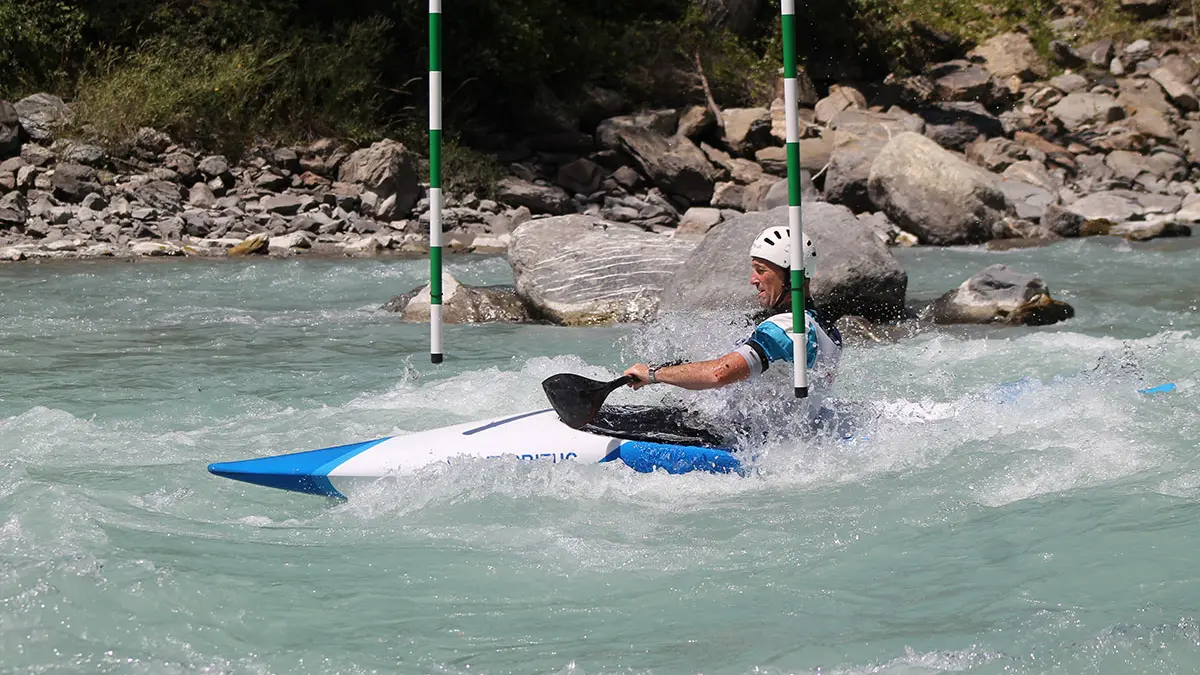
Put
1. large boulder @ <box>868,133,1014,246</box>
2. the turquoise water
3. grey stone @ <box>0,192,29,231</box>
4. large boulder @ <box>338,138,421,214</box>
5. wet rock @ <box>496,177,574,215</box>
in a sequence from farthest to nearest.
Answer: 1. wet rock @ <box>496,177,574,215</box>
2. large boulder @ <box>338,138,421,214</box>
3. large boulder @ <box>868,133,1014,246</box>
4. grey stone @ <box>0,192,29,231</box>
5. the turquoise water

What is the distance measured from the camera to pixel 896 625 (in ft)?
11.8

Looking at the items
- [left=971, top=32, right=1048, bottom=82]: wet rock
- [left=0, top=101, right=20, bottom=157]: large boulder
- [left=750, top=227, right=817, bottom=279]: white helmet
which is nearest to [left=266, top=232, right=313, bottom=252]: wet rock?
[left=0, top=101, right=20, bottom=157]: large boulder

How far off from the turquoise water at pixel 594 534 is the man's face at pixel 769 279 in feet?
1.16

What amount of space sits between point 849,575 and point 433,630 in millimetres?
1217

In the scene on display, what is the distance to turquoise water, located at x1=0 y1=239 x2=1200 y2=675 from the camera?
348 cm

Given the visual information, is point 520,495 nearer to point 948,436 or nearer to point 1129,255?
point 948,436

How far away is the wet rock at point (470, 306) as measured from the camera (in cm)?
909

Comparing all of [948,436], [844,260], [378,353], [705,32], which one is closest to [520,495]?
[948,436]

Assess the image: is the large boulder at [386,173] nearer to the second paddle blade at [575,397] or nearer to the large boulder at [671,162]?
the large boulder at [671,162]

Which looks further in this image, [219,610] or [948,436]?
[948,436]

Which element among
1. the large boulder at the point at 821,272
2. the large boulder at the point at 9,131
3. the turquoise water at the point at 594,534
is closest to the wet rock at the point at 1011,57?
the large boulder at the point at 821,272

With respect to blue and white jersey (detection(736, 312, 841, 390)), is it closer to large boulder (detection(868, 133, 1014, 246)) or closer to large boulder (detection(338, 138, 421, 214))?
large boulder (detection(868, 133, 1014, 246))

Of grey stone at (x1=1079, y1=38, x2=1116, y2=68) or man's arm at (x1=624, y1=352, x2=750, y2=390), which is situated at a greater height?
grey stone at (x1=1079, y1=38, x2=1116, y2=68)

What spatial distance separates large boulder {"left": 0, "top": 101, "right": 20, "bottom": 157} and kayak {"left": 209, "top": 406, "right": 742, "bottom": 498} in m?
9.70
